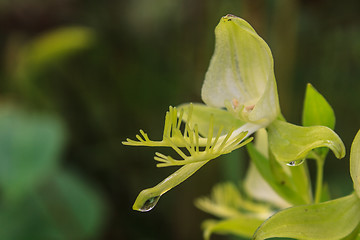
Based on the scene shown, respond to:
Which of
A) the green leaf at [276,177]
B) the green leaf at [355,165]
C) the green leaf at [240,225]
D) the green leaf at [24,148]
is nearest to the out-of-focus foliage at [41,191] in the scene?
the green leaf at [24,148]

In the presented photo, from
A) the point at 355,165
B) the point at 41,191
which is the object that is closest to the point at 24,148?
the point at 41,191

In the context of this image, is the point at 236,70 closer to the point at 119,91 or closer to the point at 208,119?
the point at 208,119

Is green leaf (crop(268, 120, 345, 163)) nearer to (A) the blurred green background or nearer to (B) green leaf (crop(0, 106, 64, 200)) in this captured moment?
(A) the blurred green background

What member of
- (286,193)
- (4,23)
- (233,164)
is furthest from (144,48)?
(286,193)

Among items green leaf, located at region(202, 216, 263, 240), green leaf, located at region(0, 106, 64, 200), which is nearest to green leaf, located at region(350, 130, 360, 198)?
green leaf, located at region(202, 216, 263, 240)

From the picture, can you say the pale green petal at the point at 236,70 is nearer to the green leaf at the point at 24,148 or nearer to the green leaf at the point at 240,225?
the green leaf at the point at 240,225
